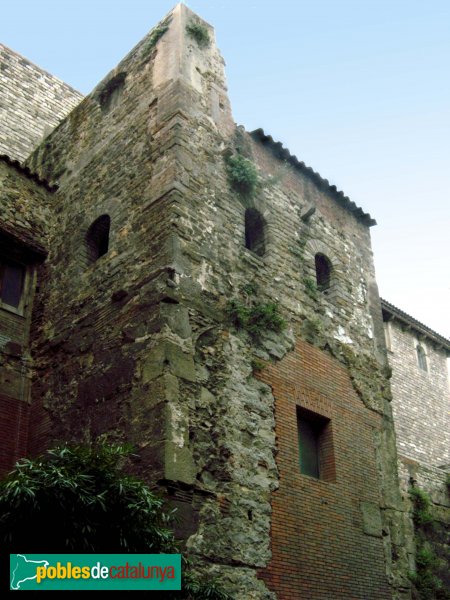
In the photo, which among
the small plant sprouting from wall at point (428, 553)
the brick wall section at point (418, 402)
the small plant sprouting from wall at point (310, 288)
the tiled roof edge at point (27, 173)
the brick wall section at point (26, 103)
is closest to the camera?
the small plant sprouting from wall at point (428, 553)

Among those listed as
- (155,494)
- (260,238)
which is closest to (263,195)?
(260,238)

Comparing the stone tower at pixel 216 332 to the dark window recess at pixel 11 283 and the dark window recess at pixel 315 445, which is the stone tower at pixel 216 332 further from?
the dark window recess at pixel 11 283

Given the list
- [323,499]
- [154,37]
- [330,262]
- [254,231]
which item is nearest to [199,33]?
[154,37]

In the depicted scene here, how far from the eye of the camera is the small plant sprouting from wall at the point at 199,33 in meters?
10.4

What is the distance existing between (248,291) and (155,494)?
10.7ft

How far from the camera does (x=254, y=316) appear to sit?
9.00 meters

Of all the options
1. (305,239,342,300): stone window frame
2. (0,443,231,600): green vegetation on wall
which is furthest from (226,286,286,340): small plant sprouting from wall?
(0,443,231,600): green vegetation on wall

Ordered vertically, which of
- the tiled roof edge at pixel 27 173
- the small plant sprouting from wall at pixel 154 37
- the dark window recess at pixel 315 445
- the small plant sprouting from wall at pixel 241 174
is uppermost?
the small plant sprouting from wall at pixel 154 37

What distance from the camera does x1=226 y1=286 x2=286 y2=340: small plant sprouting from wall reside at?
28.7 ft

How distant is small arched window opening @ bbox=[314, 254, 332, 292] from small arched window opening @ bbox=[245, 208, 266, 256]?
129 centimetres

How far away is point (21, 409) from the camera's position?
30.7ft

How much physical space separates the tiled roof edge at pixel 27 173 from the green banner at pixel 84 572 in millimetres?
6742

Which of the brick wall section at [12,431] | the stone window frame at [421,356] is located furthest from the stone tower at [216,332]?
the stone window frame at [421,356]

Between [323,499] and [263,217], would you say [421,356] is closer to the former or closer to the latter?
[263,217]
